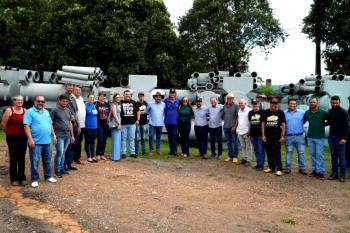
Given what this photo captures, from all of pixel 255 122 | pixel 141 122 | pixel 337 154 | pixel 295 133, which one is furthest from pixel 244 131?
pixel 141 122

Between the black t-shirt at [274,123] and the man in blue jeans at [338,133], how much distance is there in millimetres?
952

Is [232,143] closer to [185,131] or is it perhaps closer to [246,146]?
[246,146]

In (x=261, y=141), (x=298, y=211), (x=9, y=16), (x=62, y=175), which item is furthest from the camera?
(x=9, y=16)

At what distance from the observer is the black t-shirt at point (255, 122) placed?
9.59 m

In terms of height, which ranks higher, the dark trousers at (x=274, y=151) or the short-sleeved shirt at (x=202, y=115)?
the short-sleeved shirt at (x=202, y=115)

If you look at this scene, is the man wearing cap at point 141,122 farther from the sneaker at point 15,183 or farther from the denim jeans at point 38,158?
the sneaker at point 15,183

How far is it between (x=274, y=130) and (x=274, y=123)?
147 mm

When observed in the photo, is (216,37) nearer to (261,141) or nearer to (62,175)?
(261,141)

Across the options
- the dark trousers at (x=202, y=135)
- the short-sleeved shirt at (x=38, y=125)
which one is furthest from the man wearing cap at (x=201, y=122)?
the short-sleeved shirt at (x=38, y=125)

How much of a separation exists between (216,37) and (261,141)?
55.1 feet

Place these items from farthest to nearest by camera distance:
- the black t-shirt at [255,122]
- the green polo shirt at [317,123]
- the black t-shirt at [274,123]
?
the black t-shirt at [255,122] → the black t-shirt at [274,123] → the green polo shirt at [317,123]

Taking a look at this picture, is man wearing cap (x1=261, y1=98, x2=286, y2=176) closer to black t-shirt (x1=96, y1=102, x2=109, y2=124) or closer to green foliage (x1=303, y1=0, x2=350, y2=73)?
black t-shirt (x1=96, y1=102, x2=109, y2=124)

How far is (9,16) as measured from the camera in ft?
77.0

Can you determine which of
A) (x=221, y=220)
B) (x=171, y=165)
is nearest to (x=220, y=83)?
(x=171, y=165)
